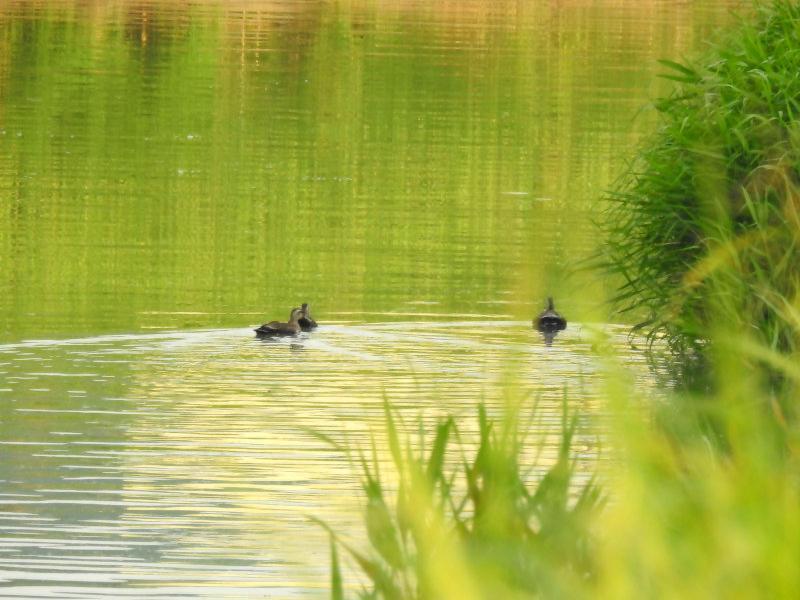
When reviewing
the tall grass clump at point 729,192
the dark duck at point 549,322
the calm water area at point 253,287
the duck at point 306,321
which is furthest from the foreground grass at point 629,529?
the dark duck at point 549,322

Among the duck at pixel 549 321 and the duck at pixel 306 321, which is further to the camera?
the duck at pixel 549 321

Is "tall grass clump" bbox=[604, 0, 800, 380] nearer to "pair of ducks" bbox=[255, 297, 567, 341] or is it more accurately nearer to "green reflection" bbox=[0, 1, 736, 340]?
"green reflection" bbox=[0, 1, 736, 340]

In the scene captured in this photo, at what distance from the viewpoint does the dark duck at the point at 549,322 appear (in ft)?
57.4

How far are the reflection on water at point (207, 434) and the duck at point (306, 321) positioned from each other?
9 centimetres

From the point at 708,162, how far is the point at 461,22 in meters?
62.4

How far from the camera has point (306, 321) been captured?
1717 centimetres

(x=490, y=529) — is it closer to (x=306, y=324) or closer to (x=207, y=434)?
(x=207, y=434)

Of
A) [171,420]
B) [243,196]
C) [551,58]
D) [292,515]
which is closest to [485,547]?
[292,515]

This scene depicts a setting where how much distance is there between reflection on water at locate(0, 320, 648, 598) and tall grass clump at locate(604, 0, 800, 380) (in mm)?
954

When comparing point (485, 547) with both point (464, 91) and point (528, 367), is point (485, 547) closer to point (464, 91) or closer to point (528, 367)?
point (528, 367)

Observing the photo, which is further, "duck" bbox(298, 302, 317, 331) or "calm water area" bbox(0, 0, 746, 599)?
"duck" bbox(298, 302, 317, 331)

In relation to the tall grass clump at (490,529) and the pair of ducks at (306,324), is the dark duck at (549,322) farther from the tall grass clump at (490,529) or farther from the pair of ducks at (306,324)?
the tall grass clump at (490,529)

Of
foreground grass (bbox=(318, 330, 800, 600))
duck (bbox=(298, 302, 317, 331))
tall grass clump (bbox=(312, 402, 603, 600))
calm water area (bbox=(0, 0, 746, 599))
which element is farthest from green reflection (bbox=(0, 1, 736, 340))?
duck (bbox=(298, 302, 317, 331))

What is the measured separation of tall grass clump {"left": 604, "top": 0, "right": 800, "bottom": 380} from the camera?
13898 millimetres
